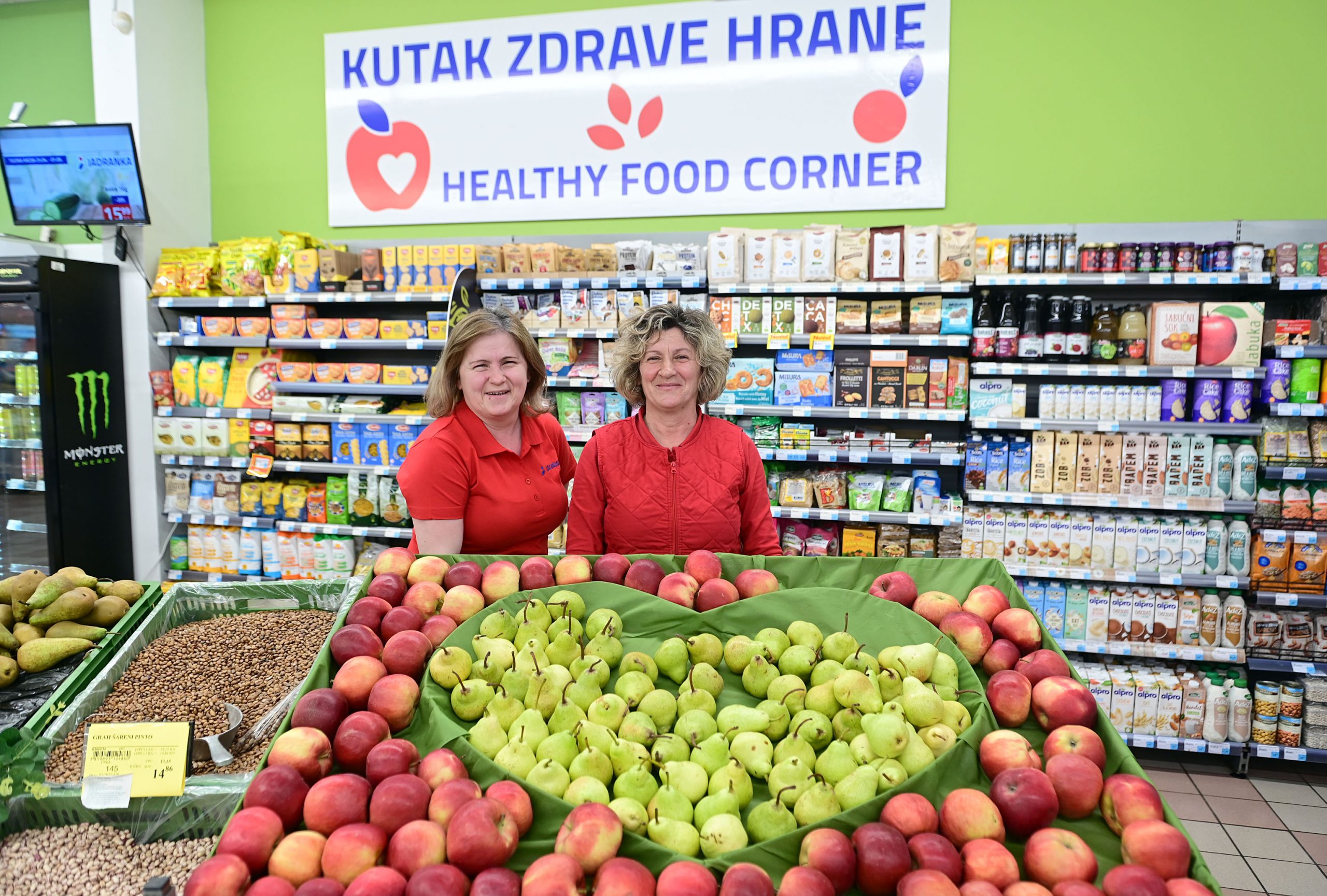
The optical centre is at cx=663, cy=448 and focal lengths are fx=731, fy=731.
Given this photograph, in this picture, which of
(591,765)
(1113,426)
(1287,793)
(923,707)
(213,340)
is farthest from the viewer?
(213,340)

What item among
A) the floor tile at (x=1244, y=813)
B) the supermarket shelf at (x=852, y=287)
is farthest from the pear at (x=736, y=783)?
the floor tile at (x=1244, y=813)

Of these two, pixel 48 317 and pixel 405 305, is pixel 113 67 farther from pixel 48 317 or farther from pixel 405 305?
pixel 405 305

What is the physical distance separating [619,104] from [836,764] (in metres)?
4.54

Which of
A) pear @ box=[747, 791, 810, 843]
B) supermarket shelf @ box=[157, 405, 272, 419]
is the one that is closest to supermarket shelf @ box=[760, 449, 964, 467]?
pear @ box=[747, 791, 810, 843]

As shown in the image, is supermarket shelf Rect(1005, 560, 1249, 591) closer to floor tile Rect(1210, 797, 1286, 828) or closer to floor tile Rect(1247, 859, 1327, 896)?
floor tile Rect(1210, 797, 1286, 828)

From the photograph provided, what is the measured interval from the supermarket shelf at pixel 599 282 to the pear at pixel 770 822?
3358mm

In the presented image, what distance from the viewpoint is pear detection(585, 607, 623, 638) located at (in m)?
1.43

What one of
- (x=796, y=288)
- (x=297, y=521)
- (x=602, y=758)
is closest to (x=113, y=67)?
(x=297, y=521)

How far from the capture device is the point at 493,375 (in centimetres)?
225

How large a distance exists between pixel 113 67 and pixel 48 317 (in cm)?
177

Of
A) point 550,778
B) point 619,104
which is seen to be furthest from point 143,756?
point 619,104

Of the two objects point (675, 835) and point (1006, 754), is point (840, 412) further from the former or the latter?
point (675, 835)

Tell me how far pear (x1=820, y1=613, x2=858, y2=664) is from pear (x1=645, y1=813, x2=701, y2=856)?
47 centimetres

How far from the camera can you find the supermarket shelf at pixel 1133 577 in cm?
366
